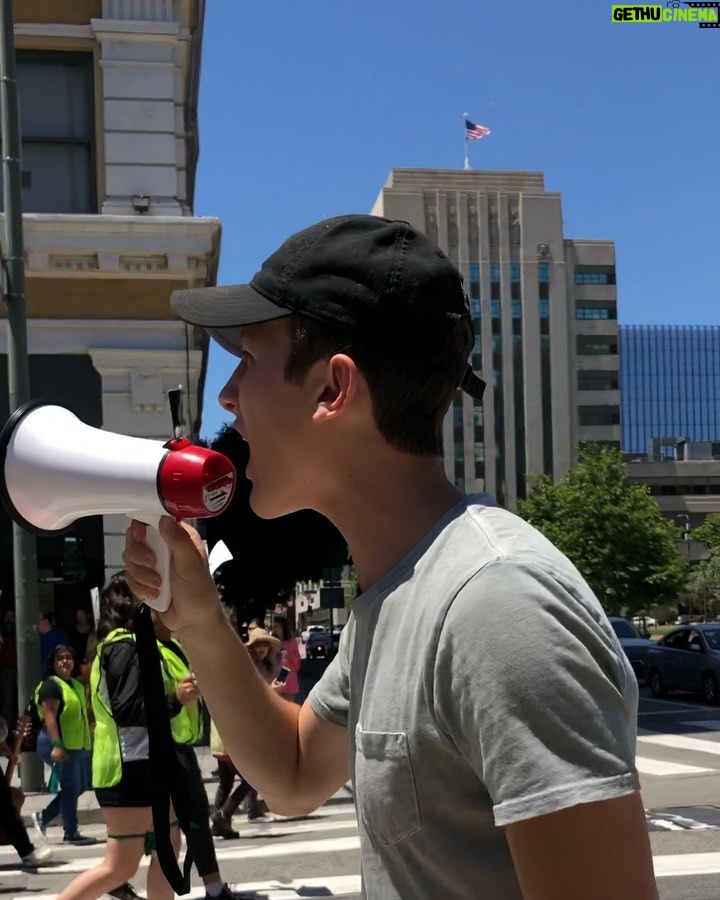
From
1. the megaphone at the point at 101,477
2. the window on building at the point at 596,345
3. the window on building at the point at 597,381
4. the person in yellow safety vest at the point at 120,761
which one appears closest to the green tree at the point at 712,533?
the window on building at the point at 597,381

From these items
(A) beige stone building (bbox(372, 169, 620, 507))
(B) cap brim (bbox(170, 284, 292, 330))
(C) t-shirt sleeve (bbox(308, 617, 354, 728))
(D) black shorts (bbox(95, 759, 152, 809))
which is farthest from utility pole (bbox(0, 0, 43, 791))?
(A) beige stone building (bbox(372, 169, 620, 507))

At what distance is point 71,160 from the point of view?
14914mm

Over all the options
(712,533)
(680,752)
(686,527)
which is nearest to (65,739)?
(680,752)

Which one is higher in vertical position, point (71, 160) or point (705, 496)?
point (71, 160)

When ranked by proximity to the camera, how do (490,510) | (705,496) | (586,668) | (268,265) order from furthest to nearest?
(705,496), (268,265), (490,510), (586,668)

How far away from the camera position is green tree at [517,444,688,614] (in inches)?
Answer: 1900

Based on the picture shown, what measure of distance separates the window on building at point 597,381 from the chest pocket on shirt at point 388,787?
113 metres

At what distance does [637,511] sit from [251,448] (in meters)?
49.9

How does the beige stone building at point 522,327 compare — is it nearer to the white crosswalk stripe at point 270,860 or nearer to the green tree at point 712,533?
the green tree at point 712,533

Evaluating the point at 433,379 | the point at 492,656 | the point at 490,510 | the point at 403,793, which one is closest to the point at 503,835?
the point at 403,793

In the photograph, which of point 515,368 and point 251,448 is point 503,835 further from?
point 515,368

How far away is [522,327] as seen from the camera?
11162 centimetres

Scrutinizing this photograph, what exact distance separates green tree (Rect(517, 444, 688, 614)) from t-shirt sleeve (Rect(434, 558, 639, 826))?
46.4 m

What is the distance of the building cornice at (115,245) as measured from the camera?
1431 centimetres
